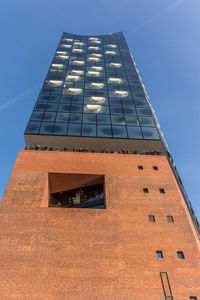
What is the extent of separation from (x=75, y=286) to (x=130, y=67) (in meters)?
35.1

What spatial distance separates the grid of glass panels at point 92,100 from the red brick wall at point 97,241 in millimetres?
6688

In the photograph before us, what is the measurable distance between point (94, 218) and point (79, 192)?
6158 millimetres

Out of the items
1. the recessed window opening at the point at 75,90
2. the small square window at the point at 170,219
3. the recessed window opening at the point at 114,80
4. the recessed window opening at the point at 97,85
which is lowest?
the small square window at the point at 170,219

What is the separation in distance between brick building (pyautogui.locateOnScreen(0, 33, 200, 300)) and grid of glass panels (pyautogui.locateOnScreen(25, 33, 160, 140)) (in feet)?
0.65

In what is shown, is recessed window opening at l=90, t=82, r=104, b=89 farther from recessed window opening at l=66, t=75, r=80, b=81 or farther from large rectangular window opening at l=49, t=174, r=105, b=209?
large rectangular window opening at l=49, t=174, r=105, b=209

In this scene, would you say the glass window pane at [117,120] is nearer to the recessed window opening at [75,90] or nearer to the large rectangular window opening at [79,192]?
the recessed window opening at [75,90]

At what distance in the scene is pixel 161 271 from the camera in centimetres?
1226

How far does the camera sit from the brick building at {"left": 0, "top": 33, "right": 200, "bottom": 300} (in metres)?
11.7

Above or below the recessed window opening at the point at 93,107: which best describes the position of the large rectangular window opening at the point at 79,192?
below

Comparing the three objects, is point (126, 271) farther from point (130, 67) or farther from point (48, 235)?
point (130, 67)

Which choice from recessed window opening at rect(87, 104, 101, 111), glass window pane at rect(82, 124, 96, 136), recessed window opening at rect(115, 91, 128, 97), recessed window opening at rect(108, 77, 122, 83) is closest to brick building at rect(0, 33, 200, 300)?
glass window pane at rect(82, 124, 96, 136)

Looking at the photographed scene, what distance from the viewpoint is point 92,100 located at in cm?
2795

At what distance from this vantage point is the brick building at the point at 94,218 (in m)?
11.7

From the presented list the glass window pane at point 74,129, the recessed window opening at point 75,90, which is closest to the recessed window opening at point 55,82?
the recessed window opening at point 75,90
